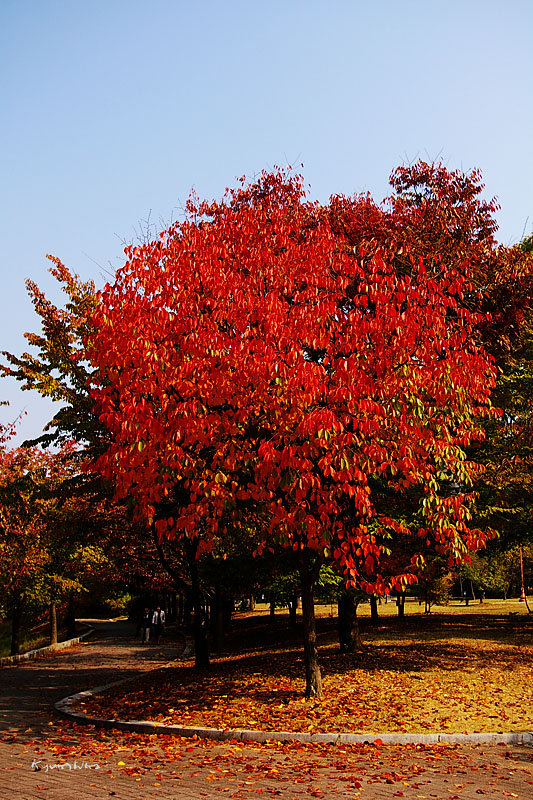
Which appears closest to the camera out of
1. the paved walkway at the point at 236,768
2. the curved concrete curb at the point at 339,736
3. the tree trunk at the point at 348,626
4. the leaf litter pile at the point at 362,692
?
the paved walkway at the point at 236,768

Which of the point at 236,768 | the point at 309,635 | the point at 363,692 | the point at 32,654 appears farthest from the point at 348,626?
the point at 32,654

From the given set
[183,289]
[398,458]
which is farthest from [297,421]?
[183,289]

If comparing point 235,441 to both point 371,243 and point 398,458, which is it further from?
point 371,243

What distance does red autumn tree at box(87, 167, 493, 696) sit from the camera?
1014 centimetres

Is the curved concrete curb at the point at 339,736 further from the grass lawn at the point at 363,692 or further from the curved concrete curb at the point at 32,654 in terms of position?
the curved concrete curb at the point at 32,654

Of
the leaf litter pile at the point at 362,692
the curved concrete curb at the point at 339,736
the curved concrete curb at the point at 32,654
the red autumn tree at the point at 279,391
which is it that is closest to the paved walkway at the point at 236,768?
the curved concrete curb at the point at 339,736

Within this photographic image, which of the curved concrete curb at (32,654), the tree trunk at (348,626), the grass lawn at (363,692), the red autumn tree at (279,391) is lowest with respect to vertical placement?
the curved concrete curb at (32,654)

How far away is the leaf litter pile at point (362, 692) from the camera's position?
10797mm

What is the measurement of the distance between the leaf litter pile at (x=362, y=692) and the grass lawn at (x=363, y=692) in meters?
0.02

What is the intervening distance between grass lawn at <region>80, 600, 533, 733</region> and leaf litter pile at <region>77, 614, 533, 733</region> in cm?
2

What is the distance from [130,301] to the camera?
A: 11.6 metres

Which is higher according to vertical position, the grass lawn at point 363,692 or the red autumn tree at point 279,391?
the red autumn tree at point 279,391

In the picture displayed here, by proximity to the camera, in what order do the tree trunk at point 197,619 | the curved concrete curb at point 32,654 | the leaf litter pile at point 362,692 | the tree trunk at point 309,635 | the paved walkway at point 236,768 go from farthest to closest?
the curved concrete curb at point 32,654 → the tree trunk at point 197,619 → the tree trunk at point 309,635 → the leaf litter pile at point 362,692 → the paved walkway at point 236,768

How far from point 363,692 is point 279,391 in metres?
6.63
